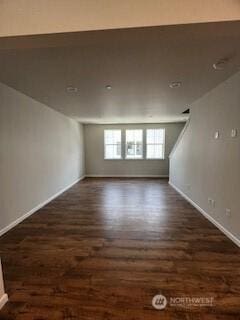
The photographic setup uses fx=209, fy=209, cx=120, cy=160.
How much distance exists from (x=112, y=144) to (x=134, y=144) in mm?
966

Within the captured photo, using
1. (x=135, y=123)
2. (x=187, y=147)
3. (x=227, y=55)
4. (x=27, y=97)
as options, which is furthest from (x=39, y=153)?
(x=135, y=123)

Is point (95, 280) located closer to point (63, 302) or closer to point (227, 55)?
point (63, 302)

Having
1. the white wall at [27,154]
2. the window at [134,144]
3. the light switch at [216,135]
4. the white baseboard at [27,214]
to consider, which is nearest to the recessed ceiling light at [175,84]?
the light switch at [216,135]

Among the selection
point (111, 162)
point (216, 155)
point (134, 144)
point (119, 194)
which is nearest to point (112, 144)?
point (111, 162)

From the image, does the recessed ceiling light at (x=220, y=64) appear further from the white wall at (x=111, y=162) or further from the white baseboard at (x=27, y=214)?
the white wall at (x=111, y=162)

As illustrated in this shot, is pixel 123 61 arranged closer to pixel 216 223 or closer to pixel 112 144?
pixel 216 223

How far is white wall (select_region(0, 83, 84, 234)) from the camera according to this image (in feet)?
11.1

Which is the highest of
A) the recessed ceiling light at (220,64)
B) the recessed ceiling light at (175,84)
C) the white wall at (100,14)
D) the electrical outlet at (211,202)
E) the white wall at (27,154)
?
the recessed ceiling light at (220,64)

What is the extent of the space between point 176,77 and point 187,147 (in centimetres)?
255

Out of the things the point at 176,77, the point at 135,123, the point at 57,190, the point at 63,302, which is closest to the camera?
the point at 63,302

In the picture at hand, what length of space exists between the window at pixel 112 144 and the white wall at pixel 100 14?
7633 millimetres

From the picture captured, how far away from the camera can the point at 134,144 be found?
29.7 feet

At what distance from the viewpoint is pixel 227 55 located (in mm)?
2330

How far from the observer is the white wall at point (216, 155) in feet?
9.63
